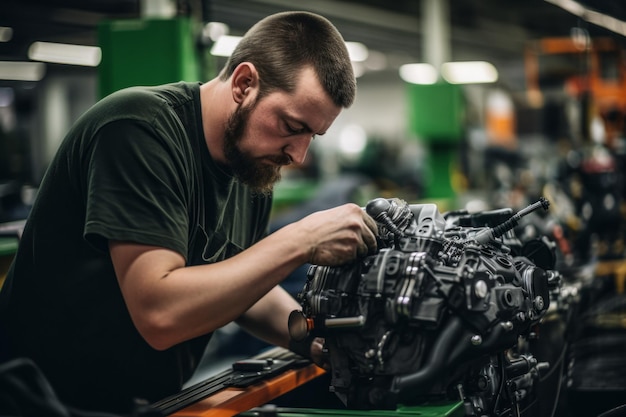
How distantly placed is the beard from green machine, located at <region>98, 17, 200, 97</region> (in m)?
1.40

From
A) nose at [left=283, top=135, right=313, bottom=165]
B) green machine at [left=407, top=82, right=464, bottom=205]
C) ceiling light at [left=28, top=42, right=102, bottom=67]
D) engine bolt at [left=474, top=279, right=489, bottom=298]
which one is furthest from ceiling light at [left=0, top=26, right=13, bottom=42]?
engine bolt at [left=474, top=279, right=489, bottom=298]

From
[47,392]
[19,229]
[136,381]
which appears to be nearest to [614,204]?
[19,229]

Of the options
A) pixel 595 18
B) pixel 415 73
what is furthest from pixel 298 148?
pixel 415 73

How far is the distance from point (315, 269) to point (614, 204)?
3361 mm

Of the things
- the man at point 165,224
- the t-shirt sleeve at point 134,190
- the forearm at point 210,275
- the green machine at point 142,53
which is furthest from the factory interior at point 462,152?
the t-shirt sleeve at point 134,190

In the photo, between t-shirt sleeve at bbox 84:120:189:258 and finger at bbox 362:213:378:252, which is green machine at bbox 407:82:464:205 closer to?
finger at bbox 362:213:378:252

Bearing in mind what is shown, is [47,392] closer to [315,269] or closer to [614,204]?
[315,269]

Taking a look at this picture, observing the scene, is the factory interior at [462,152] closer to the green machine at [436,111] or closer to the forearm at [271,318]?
the green machine at [436,111]

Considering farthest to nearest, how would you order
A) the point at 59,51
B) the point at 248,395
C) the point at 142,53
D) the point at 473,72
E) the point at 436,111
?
the point at 473,72, the point at 59,51, the point at 436,111, the point at 142,53, the point at 248,395

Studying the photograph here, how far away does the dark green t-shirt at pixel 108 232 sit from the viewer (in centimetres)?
144

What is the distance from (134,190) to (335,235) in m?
0.38

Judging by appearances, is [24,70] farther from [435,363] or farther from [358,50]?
[435,363]

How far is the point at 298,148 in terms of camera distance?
1.68 m

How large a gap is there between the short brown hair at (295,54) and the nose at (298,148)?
10 centimetres
